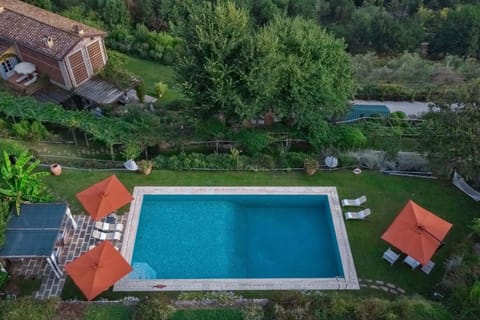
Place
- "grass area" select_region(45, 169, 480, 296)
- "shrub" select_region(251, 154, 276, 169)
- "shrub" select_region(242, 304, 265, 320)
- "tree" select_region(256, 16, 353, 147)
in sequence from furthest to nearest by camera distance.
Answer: "shrub" select_region(251, 154, 276, 169), "tree" select_region(256, 16, 353, 147), "grass area" select_region(45, 169, 480, 296), "shrub" select_region(242, 304, 265, 320)

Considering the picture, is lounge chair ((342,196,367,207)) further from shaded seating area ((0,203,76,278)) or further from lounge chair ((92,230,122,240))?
shaded seating area ((0,203,76,278))

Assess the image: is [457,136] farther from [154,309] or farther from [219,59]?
[154,309]

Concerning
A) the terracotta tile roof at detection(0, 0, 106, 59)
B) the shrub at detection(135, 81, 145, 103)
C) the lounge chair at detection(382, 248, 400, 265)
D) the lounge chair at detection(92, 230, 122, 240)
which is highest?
the terracotta tile roof at detection(0, 0, 106, 59)

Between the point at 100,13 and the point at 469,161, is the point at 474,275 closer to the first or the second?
the point at 469,161

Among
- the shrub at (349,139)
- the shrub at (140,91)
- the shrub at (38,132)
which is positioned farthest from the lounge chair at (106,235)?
the shrub at (140,91)

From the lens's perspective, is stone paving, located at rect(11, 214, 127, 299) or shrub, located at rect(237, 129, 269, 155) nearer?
stone paving, located at rect(11, 214, 127, 299)

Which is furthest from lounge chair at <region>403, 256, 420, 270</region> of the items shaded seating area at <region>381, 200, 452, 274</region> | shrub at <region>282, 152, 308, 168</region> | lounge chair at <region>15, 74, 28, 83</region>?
lounge chair at <region>15, 74, 28, 83</region>

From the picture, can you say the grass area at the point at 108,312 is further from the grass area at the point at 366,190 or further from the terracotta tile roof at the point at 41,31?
the terracotta tile roof at the point at 41,31
